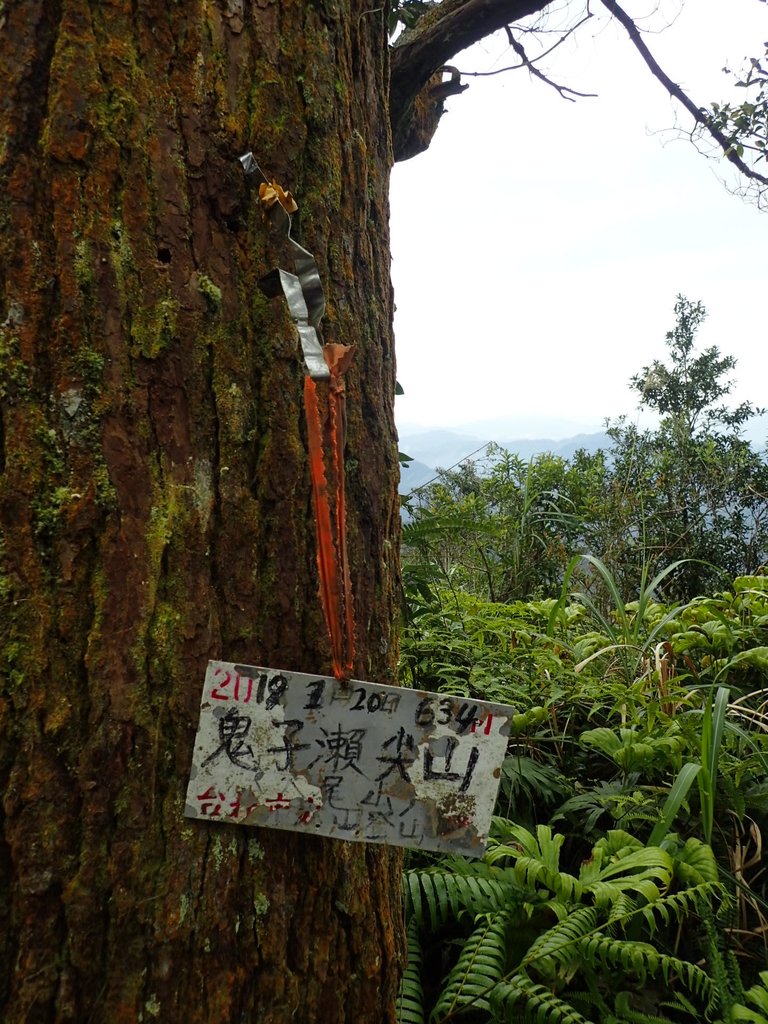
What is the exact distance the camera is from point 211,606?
0.95 m

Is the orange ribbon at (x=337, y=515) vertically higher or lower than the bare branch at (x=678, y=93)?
lower

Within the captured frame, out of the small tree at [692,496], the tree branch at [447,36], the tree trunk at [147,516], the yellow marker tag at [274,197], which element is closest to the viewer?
the tree trunk at [147,516]

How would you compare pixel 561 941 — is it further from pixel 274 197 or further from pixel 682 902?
pixel 274 197

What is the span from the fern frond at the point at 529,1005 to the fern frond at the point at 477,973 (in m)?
0.03

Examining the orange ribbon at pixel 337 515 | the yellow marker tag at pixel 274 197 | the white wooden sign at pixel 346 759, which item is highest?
the yellow marker tag at pixel 274 197

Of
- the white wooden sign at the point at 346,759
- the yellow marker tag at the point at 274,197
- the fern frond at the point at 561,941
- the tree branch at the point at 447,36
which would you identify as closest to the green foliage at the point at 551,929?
the fern frond at the point at 561,941

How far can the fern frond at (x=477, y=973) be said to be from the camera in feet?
5.18

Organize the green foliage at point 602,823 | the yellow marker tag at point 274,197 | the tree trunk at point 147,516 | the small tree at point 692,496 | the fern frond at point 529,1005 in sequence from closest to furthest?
the tree trunk at point 147,516 → the yellow marker tag at point 274,197 → the fern frond at point 529,1005 → the green foliage at point 602,823 → the small tree at point 692,496

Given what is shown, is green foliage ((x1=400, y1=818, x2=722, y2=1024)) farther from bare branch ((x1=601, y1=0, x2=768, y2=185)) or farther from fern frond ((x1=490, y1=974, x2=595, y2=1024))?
bare branch ((x1=601, y1=0, x2=768, y2=185))

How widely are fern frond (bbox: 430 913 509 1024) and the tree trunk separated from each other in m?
0.63

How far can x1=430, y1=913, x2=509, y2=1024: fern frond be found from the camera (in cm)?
158

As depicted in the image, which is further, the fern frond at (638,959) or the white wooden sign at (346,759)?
the fern frond at (638,959)

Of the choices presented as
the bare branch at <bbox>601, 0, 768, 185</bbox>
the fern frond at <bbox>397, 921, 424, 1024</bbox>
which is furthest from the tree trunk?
the bare branch at <bbox>601, 0, 768, 185</bbox>

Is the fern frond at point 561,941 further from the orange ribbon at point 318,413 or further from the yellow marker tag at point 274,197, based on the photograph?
the yellow marker tag at point 274,197
